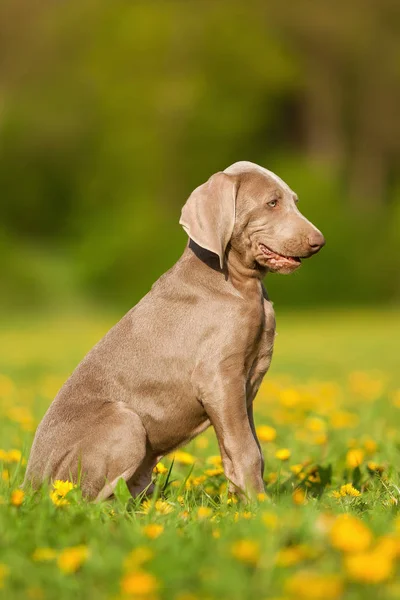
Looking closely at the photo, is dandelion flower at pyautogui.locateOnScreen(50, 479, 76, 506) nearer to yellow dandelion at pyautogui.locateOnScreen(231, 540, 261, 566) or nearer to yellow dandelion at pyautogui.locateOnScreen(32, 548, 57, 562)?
yellow dandelion at pyautogui.locateOnScreen(32, 548, 57, 562)

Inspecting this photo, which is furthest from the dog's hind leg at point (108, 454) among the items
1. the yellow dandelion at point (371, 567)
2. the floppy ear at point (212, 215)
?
the yellow dandelion at point (371, 567)

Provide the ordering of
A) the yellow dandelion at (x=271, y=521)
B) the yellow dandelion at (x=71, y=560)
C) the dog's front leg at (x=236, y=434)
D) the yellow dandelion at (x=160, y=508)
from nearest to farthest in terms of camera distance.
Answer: the yellow dandelion at (x=71, y=560), the yellow dandelion at (x=271, y=521), the yellow dandelion at (x=160, y=508), the dog's front leg at (x=236, y=434)

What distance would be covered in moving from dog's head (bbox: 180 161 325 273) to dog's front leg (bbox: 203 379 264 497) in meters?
0.52

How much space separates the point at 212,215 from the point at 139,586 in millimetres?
1865

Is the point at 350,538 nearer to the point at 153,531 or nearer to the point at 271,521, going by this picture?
the point at 271,521

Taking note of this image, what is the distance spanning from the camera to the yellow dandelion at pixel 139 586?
79.2 inches

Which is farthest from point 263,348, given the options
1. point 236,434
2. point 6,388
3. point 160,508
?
point 6,388

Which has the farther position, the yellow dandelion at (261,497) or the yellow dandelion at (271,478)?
the yellow dandelion at (271,478)

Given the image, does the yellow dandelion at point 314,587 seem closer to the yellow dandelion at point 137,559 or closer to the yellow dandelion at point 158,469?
the yellow dandelion at point 137,559

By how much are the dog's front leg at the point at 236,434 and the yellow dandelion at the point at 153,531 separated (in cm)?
84

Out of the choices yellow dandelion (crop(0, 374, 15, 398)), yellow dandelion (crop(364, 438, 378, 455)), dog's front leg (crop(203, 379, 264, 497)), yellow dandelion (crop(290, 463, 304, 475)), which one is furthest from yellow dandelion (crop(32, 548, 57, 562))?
yellow dandelion (crop(0, 374, 15, 398))

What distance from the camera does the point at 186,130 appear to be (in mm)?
21484

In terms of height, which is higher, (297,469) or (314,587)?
(314,587)

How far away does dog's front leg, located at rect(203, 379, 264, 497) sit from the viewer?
11.5 ft
